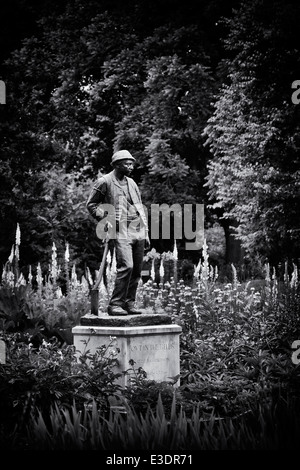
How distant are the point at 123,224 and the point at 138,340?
130cm

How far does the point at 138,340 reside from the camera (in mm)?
8172

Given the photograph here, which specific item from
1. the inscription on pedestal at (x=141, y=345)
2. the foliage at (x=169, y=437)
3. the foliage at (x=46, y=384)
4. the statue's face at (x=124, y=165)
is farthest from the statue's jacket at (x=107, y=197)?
the foliage at (x=169, y=437)

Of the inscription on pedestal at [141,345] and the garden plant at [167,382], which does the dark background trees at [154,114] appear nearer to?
the garden plant at [167,382]

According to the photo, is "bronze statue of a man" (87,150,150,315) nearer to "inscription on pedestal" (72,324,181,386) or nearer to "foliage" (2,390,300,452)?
"inscription on pedestal" (72,324,181,386)

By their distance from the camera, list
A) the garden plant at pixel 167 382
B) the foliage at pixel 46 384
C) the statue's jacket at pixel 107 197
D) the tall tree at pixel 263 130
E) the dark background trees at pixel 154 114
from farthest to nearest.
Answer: the dark background trees at pixel 154 114 → the tall tree at pixel 263 130 → the statue's jacket at pixel 107 197 → the foliage at pixel 46 384 → the garden plant at pixel 167 382

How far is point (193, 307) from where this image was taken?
37.9 feet

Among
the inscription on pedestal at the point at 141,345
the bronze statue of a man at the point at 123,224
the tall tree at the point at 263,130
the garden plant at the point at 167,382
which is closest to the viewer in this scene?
the garden plant at the point at 167,382

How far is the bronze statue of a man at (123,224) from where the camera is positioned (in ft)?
28.0

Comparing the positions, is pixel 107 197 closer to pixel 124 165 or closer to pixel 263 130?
pixel 124 165

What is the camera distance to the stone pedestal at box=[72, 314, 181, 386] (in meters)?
8.07

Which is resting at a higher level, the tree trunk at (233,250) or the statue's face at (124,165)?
the statue's face at (124,165)

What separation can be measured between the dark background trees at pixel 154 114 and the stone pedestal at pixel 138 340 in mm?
12744

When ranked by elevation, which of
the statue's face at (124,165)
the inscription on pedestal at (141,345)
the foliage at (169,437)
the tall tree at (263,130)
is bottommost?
the foliage at (169,437)

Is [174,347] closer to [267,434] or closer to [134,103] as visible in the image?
[267,434]
